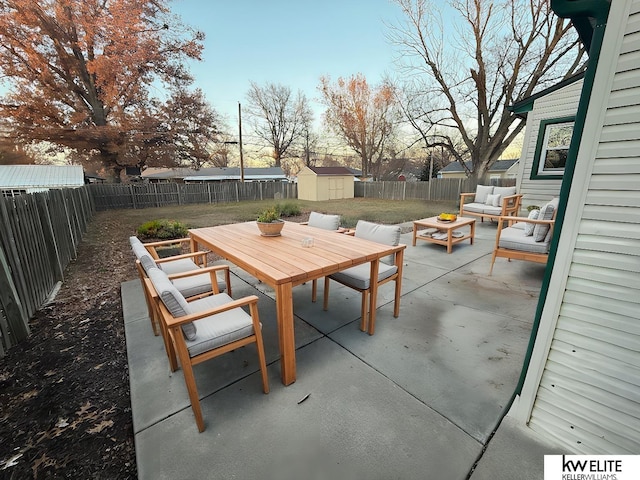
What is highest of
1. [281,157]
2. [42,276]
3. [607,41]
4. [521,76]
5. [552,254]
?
[521,76]

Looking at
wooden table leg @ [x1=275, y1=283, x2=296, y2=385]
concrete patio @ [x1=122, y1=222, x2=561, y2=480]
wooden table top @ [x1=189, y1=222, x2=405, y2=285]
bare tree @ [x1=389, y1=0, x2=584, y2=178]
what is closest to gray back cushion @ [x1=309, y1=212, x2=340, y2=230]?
wooden table top @ [x1=189, y1=222, x2=405, y2=285]

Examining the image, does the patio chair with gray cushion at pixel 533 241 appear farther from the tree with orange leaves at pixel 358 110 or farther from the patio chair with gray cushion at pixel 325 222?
the tree with orange leaves at pixel 358 110

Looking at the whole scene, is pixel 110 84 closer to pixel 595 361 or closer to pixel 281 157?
pixel 281 157

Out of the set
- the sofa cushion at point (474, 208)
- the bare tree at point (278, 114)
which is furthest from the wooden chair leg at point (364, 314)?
the bare tree at point (278, 114)

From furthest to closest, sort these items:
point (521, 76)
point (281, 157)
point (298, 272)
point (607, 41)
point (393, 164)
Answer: point (393, 164)
point (281, 157)
point (521, 76)
point (298, 272)
point (607, 41)

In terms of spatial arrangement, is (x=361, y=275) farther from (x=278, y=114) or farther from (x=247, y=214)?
(x=278, y=114)

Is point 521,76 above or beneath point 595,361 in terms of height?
above

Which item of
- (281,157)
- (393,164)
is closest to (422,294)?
(281,157)

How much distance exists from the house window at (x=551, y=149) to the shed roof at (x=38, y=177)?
56.7ft

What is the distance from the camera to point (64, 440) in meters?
1.42

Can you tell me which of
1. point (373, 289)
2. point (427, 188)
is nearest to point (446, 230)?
point (373, 289)

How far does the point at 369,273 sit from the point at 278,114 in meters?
Result: 26.2

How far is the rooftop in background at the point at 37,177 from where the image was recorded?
440 inches

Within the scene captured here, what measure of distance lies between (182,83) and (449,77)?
1454 cm
